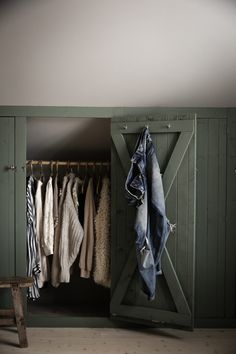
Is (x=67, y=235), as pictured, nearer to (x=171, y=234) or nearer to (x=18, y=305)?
(x=18, y=305)

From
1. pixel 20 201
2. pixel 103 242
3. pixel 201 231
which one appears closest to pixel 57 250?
pixel 103 242

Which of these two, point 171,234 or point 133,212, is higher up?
point 133,212

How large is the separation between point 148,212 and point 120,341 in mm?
1039

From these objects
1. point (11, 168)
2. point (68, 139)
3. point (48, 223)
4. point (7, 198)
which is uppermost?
point (68, 139)

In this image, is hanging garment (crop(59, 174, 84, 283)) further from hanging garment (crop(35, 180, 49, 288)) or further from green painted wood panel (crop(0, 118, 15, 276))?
green painted wood panel (crop(0, 118, 15, 276))

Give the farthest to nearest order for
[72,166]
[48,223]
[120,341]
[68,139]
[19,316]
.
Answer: [72,166]
[68,139]
[48,223]
[120,341]
[19,316]

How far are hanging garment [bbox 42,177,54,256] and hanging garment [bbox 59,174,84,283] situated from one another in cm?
9

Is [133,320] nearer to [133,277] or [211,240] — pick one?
[133,277]

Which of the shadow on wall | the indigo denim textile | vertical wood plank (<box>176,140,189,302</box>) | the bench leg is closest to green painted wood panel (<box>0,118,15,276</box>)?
the shadow on wall

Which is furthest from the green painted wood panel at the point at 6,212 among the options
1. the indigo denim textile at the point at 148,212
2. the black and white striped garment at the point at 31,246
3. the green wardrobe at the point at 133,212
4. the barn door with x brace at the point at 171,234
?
the indigo denim textile at the point at 148,212

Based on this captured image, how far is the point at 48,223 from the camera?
11.2 feet

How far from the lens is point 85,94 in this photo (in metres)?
3.25

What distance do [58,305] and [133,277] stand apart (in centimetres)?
98

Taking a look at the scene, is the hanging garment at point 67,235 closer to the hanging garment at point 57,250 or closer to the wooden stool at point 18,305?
the hanging garment at point 57,250
